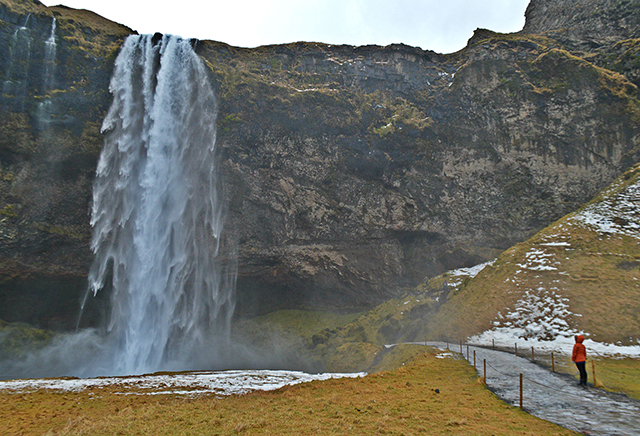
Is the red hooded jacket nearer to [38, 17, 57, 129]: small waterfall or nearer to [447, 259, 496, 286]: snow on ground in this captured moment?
[447, 259, 496, 286]: snow on ground

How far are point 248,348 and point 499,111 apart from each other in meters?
43.4

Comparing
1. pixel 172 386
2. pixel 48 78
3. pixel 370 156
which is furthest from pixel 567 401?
pixel 48 78

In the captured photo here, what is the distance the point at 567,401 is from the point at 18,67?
53.1 metres

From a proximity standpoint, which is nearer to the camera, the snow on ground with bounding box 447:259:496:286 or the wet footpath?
the wet footpath

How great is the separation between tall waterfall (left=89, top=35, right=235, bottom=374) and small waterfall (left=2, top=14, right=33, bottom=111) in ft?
27.2

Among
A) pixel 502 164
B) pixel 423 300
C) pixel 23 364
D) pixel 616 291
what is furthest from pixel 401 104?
pixel 23 364

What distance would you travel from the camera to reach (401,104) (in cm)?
5438

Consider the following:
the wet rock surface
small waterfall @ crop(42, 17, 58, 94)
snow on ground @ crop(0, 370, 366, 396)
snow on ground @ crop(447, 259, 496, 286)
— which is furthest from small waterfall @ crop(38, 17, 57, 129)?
snow on ground @ crop(447, 259, 496, 286)

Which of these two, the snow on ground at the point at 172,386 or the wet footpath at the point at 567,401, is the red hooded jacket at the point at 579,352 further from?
the snow on ground at the point at 172,386

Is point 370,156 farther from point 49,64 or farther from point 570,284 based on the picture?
point 49,64

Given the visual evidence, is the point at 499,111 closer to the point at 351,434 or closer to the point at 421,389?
the point at 421,389

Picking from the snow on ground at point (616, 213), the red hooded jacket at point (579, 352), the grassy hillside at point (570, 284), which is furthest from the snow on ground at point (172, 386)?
the snow on ground at point (616, 213)

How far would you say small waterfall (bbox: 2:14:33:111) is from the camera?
40.5 meters

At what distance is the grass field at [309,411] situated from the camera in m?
10.7
